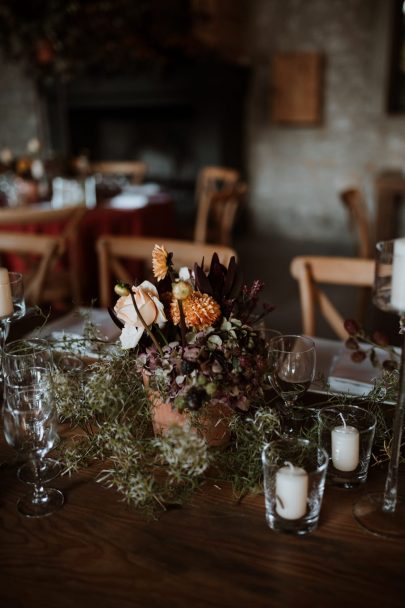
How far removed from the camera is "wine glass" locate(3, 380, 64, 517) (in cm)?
88

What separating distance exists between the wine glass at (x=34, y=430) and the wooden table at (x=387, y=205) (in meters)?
3.20

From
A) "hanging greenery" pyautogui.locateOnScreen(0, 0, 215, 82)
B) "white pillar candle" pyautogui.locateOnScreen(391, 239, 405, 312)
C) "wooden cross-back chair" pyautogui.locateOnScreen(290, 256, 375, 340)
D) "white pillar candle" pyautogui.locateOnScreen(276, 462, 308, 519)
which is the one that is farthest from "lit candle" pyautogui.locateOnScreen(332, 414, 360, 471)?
"hanging greenery" pyautogui.locateOnScreen(0, 0, 215, 82)

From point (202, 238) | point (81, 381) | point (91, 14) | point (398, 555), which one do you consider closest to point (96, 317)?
point (81, 381)

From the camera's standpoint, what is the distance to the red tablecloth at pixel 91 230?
10.0 feet

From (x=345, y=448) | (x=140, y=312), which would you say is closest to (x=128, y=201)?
(x=140, y=312)

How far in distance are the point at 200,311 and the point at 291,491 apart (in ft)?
0.98

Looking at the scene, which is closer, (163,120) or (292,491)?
(292,491)

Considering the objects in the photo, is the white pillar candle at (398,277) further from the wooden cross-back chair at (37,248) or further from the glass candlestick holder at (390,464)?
the wooden cross-back chair at (37,248)

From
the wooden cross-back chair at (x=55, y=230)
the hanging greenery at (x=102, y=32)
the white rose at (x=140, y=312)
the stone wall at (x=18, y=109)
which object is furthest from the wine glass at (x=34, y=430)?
the stone wall at (x=18, y=109)

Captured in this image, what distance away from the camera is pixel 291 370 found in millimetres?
1016

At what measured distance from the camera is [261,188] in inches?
227

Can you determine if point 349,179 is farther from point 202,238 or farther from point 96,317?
point 96,317

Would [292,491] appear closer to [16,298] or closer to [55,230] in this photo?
[16,298]

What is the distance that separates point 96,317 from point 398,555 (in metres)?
1.12
